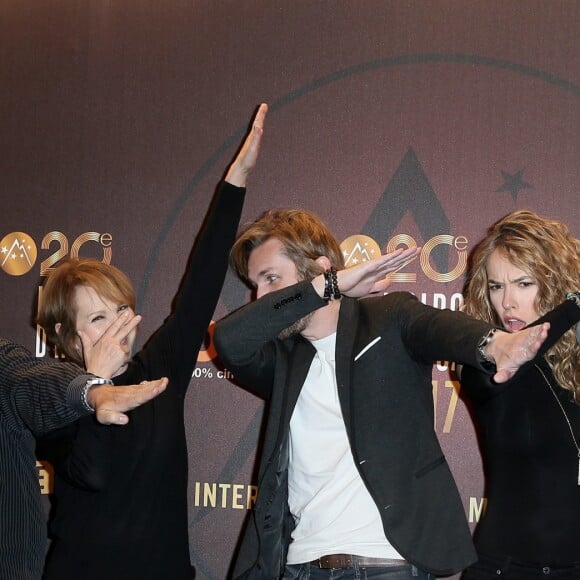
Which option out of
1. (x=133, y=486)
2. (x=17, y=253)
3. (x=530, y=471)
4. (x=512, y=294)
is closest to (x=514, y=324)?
(x=512, y=294)

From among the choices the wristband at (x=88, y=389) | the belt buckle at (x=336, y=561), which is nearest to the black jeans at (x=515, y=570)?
the belt buckle at (x=336, y=561)

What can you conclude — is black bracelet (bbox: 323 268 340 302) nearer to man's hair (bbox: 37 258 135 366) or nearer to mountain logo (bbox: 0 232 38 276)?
man's hair (bbox: 37 258 135 366)

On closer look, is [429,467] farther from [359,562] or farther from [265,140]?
[265,140]

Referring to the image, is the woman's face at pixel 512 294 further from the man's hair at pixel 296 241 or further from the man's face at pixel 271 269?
the man's face at pixel 271 269

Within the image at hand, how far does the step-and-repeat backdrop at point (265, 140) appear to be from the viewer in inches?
116

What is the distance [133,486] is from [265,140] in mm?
1551

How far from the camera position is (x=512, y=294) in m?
2.37

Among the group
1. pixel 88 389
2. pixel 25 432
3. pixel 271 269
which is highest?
pixel 271 269

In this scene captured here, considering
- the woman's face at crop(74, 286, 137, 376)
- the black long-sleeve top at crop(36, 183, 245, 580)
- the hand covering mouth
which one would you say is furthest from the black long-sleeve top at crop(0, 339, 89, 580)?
the hand covering mouth

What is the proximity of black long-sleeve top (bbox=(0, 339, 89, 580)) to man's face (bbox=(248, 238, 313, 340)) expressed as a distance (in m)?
0.65

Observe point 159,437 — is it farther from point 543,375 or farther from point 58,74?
point 58,74

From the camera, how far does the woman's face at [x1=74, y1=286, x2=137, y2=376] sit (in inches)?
98.4

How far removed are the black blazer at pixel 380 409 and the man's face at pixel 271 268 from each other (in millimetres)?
157

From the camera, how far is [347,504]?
2088mm
